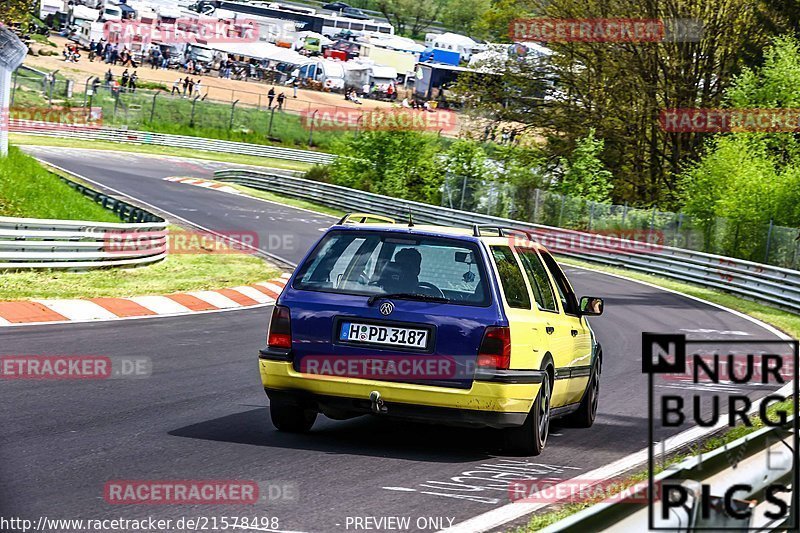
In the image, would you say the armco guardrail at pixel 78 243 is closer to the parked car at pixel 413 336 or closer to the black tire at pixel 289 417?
the black tire at pixel 289 417

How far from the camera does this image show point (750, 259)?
33.9 metres

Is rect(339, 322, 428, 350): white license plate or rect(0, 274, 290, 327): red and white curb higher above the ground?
rect(339, 322, 428, 350): white license plate

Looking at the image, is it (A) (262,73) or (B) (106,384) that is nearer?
(B) (106,384)

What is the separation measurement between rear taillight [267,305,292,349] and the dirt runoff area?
2277 inches

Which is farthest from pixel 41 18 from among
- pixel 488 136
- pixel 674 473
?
pixel 674 473

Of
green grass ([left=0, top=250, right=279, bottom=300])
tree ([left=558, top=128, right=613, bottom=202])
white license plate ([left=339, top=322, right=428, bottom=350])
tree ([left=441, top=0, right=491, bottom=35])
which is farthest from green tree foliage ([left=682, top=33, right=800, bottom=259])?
tree ([left=441, top=0, right=491, bottom=35])

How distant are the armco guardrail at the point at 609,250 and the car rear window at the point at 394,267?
20.4 metres

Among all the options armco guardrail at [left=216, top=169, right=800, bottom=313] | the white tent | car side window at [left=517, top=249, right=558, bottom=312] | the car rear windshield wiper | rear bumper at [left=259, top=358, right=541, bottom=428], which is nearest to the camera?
rear bumper at [left=259, top=358, right=541, bottom=428]

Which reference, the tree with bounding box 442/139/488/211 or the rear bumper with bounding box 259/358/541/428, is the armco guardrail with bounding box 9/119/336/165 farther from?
the rear bumper with bounding box 259/358/541/428

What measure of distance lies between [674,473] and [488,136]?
146 ft

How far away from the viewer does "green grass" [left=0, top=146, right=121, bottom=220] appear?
2023 centimetres

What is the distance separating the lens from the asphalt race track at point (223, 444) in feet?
20.7

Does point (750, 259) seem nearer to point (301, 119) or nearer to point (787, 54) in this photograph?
point (787, 54)

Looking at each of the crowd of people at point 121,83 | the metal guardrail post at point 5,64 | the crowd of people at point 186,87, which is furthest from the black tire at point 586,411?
the crowd of people at point 186,87
